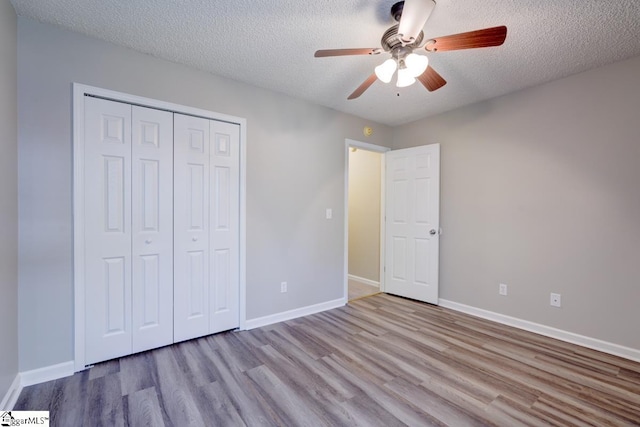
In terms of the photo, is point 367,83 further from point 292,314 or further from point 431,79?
point 292,314

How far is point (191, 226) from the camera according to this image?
101 inches

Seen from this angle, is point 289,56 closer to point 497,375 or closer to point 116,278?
point 116,278

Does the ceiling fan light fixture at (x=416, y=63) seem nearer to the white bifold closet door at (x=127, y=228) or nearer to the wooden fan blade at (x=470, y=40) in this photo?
the wooden fan blade at (x=470, y=40)

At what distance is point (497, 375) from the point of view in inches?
82.0

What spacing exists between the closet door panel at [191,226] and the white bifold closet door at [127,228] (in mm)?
64

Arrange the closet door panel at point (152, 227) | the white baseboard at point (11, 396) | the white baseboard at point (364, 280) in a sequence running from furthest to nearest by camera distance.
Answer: the white baseboard at point (364, 280) → the closet door panel at point (152, 227) → the white baseboard at point (11, 396)

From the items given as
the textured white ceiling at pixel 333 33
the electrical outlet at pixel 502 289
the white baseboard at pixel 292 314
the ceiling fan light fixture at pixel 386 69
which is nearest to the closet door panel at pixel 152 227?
the textured white ceiling at pixel 333 33

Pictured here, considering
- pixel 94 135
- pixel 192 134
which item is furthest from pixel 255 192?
pixel 94 135

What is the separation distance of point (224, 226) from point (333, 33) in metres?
1.91

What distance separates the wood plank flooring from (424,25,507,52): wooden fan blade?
2.15m

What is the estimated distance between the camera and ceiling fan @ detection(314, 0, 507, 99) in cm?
148

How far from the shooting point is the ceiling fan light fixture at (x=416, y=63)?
171cm

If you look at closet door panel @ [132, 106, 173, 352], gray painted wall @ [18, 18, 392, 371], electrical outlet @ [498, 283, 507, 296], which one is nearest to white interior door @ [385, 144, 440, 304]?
gray painted wall @ [18, 18, 392, 371]

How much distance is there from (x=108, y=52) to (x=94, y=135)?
67 cm
